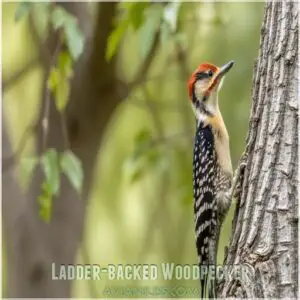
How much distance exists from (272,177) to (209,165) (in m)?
0.79

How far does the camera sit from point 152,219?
5.36m

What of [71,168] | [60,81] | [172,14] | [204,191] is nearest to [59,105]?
[60,81]

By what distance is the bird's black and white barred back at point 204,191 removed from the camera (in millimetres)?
2957

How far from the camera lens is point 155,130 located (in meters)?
5.07

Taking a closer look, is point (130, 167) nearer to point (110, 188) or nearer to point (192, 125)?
point (192, 125)

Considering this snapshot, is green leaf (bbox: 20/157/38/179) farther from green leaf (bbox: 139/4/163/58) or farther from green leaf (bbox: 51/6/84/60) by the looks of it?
green leaf (bbox: 139/4/163/58)

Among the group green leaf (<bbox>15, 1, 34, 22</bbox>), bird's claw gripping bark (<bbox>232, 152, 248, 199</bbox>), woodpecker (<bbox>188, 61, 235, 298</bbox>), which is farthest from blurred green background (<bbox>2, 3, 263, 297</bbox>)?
bird's claw gripping bark (<bbox>232, 152, 248, 199</bbox>)

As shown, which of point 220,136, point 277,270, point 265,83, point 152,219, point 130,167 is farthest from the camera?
point 152,219


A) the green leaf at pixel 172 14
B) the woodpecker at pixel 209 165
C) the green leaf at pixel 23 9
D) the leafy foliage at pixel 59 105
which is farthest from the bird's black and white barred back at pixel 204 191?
the green leaf at pixel 23 9

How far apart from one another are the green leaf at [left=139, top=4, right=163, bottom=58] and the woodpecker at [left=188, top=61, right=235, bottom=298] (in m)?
0.23

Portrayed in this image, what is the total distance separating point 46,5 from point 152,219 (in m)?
2.32

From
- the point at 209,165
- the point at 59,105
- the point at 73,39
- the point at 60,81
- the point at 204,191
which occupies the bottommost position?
the point at 204,191

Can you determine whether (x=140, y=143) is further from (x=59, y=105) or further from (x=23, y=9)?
(x=23, y=9)

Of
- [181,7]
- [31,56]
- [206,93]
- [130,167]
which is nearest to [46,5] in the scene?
[181,7]
